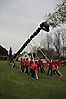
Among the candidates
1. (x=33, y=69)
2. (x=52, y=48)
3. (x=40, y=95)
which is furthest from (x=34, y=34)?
(x=52, y=48)

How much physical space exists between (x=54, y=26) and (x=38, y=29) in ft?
21.4

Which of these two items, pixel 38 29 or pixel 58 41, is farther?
pixel 58 41

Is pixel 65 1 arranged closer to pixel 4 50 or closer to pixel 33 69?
pixel 33 69

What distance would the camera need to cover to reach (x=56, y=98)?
1010 cm

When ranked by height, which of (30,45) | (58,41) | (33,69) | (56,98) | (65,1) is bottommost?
(56,98)

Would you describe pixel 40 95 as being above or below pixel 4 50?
below

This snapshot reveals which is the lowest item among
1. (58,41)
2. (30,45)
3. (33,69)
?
(33,69)

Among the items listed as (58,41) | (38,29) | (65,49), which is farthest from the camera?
(58,41)

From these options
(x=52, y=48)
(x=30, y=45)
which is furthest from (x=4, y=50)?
(x=30, y=45)

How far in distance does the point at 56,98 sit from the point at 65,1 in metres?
6.67

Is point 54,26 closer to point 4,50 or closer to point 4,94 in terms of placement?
point 4,94

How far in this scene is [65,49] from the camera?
6388 centimetres

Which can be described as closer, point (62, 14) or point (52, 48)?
point (62, 14)

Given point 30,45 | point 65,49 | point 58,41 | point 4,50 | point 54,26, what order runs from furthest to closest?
1. point 4,50
2. point 58,41
3. point 65,49
4. point 30,45
5. point 54,26
